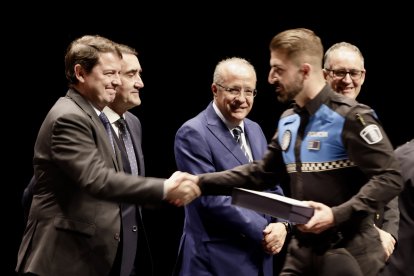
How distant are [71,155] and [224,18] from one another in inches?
112

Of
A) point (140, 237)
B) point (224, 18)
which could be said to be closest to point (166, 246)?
point (224, 18)

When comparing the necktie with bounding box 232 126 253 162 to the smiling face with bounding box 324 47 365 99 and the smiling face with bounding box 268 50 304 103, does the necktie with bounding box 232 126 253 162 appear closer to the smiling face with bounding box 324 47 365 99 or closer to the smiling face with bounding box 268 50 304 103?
the smiling face with bounding box 324 47 365 99

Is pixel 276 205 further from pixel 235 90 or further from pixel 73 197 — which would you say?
pixel 235 90

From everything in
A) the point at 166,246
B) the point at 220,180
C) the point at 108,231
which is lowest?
the point at 166,246

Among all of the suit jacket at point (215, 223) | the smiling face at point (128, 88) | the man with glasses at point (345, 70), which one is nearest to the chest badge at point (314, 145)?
the suit jacket at point (215, 223)

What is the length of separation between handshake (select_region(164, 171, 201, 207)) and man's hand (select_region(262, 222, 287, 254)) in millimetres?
625

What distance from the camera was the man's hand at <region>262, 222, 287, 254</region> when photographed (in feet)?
12.1

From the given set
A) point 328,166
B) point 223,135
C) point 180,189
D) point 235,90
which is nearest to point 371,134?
point 328,166

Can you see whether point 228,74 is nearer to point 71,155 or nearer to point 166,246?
point 71,155

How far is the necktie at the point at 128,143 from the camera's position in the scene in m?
3.76

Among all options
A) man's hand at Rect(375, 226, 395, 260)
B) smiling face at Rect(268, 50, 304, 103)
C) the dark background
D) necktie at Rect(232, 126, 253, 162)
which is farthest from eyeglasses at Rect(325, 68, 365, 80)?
the dark background

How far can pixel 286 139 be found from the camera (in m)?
2.95

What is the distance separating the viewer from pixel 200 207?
371 cm

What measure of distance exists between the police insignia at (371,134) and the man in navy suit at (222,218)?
114 cm
